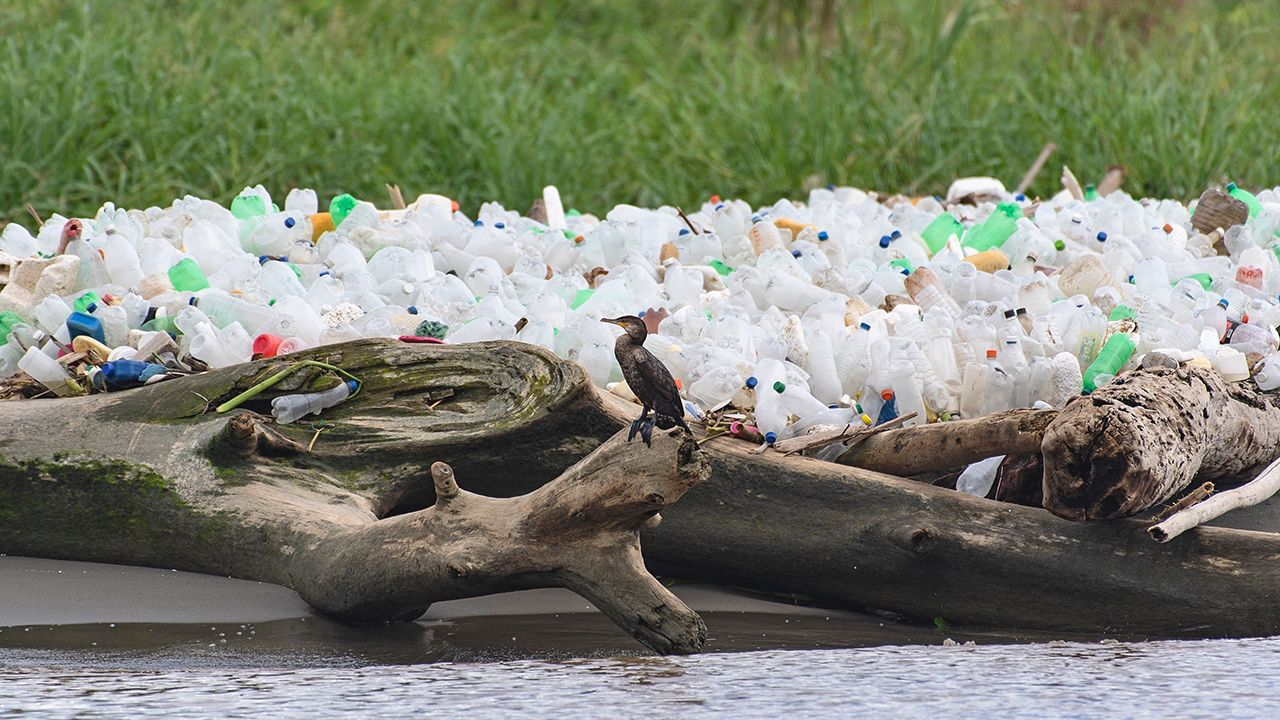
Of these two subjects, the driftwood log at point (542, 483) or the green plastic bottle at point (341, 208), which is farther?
the green plastic bottle at point (341, 208)

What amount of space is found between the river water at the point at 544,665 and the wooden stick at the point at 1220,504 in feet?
0.82

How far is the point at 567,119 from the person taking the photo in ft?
27.0

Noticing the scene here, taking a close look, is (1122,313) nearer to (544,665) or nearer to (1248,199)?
(1248,199)

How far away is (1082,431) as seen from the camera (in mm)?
3145

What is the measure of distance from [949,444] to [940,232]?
7.36 feet

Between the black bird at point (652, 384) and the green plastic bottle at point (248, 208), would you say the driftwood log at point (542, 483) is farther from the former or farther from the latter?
the green plastic bottle at point (248, 208)

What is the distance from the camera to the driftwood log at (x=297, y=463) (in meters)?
3.23

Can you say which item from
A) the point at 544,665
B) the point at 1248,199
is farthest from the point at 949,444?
the point at 1248,199

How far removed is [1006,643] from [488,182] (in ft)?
15.9

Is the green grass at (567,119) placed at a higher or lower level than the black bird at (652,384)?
higher

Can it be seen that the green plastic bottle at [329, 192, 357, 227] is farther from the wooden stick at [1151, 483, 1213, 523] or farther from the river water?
the wooden stick at [1151, 483, 1213, 523]

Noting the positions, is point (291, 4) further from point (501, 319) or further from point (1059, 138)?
point (501, 319)

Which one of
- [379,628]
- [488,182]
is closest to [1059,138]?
[488,182]

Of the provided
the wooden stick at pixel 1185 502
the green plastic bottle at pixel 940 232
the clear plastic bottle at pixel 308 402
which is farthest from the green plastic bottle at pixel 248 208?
the wooden stick at pixel 1185 502
